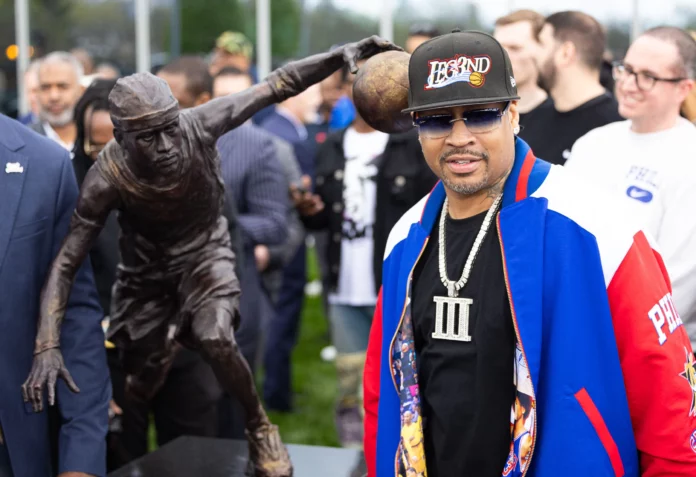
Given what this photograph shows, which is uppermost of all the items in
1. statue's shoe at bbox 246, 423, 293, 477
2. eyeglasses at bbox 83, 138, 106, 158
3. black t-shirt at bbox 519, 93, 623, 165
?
black t-shirt at bbox 519, 93, 623, 165

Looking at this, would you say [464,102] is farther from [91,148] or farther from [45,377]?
[91,148]

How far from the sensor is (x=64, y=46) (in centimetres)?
1488

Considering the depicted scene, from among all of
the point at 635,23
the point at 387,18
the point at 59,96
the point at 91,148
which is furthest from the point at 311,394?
the point at 387,18

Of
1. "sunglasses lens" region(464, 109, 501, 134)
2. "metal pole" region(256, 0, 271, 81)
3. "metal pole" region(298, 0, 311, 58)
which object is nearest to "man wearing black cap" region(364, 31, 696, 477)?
"sunglasses lens" region(464, 109, 501, 134)

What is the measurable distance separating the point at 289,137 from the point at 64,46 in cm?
776

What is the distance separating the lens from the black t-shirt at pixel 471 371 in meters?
2.64

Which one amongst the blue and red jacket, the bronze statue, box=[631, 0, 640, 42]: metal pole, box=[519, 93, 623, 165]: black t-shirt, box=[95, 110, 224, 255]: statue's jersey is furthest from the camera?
box=[631, 0, 640, 42]: metal pole

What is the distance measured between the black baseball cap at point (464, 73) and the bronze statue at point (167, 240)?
2.77 ft

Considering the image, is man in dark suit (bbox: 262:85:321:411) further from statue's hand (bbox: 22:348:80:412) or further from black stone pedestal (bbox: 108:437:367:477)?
statue's hand (bbox: 22:348:80:412)

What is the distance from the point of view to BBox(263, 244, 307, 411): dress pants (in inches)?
315

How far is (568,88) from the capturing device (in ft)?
17.6

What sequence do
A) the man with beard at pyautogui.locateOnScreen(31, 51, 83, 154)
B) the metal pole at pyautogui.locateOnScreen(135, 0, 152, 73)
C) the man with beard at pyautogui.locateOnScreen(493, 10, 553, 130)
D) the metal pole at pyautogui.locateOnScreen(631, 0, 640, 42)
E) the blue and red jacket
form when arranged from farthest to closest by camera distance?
the metal pole at pyautogui.locateOnScreen(135, 0, 152, 73), the metal pole at pyautogui.locateOnScreen(631, 0, 640, 42), the man with beard at pyautogui.locateOnScreen(31, 51, 83, 154), the man with beard at pyautogui.locateOnScreen(493, 10, 553, 130), the blue and red jacket

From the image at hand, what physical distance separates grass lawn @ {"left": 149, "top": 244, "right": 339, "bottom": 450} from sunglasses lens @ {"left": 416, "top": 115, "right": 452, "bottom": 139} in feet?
14.9

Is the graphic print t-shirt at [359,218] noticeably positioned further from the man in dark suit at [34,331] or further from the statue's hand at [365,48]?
the man in dark suit at [34,331]
